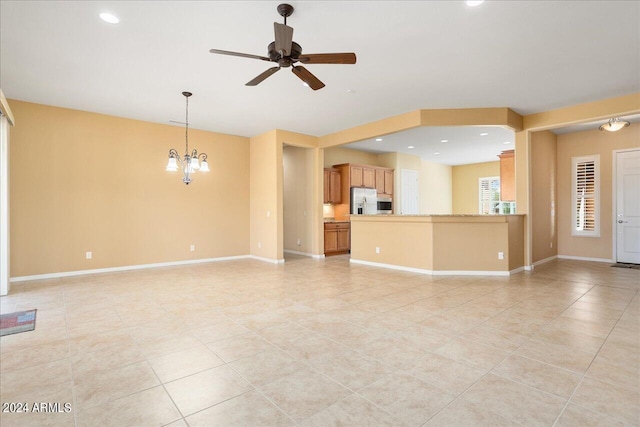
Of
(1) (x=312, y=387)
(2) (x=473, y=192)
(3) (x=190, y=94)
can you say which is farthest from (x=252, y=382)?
(2) (x=473, y=192)

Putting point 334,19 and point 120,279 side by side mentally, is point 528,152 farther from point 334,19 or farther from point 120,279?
point 120,279

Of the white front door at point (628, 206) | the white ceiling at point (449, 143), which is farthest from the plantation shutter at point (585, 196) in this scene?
the white ceiling at point (449, 143)

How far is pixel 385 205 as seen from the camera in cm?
970

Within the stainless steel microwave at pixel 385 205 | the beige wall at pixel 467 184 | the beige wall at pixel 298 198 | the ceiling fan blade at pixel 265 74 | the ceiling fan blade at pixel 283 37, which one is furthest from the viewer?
the beige wall at pixel 467 184

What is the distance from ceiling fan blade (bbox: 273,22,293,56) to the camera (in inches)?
98.6

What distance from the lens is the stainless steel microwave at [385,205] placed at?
9547mm

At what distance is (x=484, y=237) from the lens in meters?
5.70

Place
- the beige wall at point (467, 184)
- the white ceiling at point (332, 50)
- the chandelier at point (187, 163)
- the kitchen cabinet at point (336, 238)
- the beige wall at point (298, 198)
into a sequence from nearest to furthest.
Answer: the white ceiling at point (332, 50), the chandelier at point (187, 163), the beige wall at point (298, 198), the kitchen cabinet at point (336, 238), the beige wall at point (467, 184)

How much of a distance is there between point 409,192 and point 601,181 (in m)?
4.77

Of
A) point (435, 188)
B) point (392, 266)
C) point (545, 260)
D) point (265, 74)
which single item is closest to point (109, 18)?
point (265, 74)

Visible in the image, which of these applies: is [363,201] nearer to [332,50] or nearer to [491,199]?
[491,199]

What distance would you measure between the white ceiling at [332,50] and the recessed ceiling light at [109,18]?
2.3 inches

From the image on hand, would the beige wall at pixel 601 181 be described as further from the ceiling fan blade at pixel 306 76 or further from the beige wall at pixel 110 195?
the beige wall at pixel 110 195

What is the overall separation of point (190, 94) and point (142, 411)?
4.36 m
